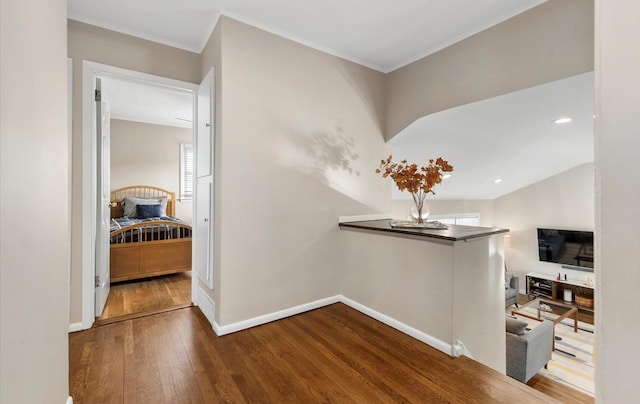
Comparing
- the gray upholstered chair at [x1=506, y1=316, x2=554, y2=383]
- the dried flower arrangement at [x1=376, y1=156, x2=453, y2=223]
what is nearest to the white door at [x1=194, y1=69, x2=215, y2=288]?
the dried flower arrangement at [x1=376, y1=156, x2=453, y2=223]

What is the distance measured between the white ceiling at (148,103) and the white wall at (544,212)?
8055 millimetres

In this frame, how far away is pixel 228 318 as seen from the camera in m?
2.37

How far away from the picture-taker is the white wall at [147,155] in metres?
5.31

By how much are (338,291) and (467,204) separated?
18.0 feet

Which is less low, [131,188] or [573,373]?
[131,188]

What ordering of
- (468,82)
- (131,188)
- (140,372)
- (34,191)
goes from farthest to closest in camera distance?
1. (131,188)
2. (468,82)
3. (140,372)
4. (34,191)

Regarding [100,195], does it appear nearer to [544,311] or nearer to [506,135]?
[506,135]

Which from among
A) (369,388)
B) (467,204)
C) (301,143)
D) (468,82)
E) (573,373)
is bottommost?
(573,373)

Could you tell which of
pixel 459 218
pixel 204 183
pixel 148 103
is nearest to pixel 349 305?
pixel 204 183

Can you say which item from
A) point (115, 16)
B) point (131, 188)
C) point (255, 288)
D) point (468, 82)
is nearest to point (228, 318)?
point (255, 288)

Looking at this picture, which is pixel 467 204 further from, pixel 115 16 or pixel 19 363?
pixel 19 363

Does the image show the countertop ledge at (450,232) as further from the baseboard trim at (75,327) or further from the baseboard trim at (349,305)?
the baseboard trim at (75,327)

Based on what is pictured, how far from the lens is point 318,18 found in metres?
2.42

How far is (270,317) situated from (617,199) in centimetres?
245
